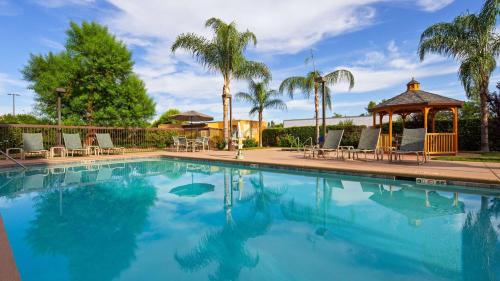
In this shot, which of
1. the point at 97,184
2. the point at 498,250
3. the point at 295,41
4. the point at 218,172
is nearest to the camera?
the point at 498,250

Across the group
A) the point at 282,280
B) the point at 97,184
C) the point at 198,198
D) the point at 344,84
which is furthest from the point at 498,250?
the point at 344,84

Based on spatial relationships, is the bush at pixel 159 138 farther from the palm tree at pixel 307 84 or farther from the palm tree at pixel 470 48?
the palm tree at pixel 470 48

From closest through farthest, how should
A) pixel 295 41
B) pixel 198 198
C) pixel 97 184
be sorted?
1. pixel 198 198
2. pixel 97 184
3. pixel 295 41

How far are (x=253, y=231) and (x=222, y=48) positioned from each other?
13.8 m

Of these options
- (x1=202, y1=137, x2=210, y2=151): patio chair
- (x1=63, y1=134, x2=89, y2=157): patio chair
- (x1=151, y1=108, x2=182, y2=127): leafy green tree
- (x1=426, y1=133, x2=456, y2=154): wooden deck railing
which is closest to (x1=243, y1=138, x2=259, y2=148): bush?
(x1=202, y1=137, x2=210, y2=151): patio chair

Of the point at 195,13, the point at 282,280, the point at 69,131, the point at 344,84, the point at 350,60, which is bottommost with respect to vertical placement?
the point at 282,280

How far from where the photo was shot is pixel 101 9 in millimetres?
12305

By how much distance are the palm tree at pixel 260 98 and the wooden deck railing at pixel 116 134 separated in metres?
3.41

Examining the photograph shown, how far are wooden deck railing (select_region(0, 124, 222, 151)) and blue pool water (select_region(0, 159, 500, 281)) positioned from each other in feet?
23.2

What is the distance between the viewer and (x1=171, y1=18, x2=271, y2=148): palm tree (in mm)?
15820

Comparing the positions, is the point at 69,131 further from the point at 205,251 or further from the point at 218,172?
the point at 205,251

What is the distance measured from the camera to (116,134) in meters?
16.4

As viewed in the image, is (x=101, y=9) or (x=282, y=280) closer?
(x=282, y=280)

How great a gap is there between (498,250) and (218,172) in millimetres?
7507
